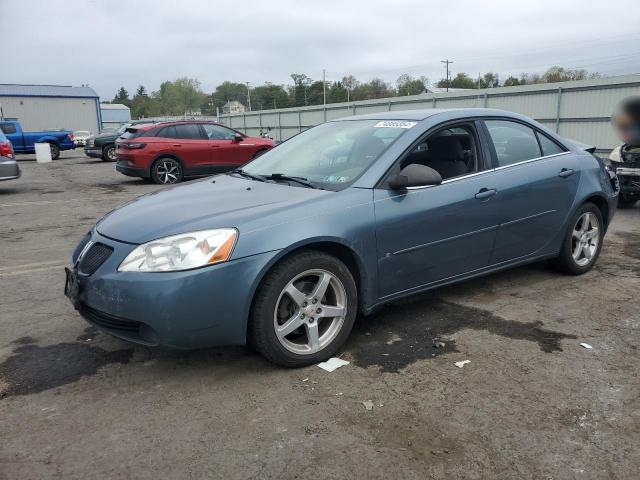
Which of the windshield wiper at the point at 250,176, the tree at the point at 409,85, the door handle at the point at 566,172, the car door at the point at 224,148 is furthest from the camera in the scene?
the tree at the point at 409,85

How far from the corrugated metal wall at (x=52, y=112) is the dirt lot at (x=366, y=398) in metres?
49.0

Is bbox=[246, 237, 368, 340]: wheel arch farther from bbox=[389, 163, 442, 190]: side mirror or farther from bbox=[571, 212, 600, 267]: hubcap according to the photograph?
bbox=[571, 212, 600, 267]: hubcap

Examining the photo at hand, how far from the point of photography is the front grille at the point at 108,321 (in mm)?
3066

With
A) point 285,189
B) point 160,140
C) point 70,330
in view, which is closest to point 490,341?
point 285,189

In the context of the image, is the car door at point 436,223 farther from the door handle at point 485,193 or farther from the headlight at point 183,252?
the headlight at point 183,252

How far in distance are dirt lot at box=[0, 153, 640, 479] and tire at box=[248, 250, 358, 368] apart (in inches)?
5.9

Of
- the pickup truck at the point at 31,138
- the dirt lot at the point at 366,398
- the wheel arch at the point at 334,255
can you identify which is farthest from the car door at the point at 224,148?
the pickup truck at the point at 31,138

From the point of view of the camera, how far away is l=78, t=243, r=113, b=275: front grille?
3193mm

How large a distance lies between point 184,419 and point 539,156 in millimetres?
3540

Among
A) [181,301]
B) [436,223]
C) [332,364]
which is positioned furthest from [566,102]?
[181,301]

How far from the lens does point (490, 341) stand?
3.65m

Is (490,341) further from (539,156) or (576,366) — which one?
(539,156)

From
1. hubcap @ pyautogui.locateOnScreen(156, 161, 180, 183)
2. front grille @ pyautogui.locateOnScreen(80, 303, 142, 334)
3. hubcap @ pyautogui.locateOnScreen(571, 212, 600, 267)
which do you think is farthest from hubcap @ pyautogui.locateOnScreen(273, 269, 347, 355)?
hubcap @ pyautogui.locateOnScreen(156, 161, 180, 183)

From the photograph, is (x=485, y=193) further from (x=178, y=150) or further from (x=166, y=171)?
(x=166, y=171)
